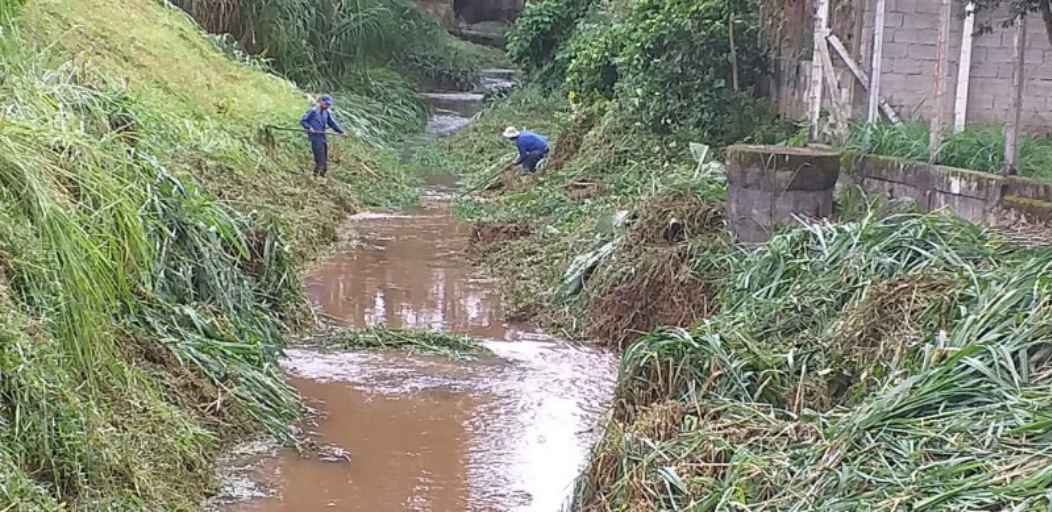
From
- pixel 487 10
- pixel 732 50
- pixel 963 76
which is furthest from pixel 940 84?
pixel 487 10

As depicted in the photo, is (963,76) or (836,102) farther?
(836,102)

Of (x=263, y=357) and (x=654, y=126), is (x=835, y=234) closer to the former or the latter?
(x=263, y=357)

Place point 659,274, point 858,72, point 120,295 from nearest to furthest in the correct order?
point 120,295, point 659,274, point 858,72

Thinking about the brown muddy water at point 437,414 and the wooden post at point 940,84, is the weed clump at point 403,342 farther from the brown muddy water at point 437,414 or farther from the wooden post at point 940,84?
the wooden post at point 940,84

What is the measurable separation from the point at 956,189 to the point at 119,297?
16.3 feet

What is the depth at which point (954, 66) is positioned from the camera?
9.17 m

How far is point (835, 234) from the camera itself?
709 cm

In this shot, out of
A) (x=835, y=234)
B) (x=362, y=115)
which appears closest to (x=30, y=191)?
(x=835, y=234)

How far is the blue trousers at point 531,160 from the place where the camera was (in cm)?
1598

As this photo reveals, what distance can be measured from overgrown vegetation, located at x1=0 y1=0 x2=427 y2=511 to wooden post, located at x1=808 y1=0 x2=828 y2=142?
4452 mm

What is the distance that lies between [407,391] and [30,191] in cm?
262

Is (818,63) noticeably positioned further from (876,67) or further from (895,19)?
(876,67)

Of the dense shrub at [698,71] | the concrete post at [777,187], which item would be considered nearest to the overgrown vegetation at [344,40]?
the dense shrub at [698,71]

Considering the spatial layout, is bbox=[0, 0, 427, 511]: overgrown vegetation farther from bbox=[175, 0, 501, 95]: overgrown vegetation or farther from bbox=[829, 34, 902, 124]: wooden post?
bbox=[175, 0, 501, 95]: overgrown vegetation
